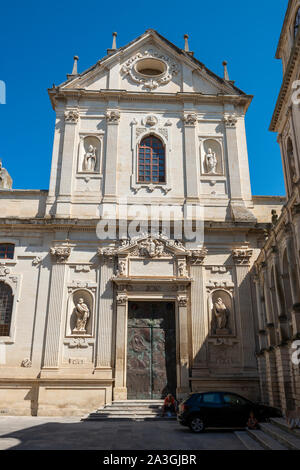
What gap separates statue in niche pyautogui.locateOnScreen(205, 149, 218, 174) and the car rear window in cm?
1198

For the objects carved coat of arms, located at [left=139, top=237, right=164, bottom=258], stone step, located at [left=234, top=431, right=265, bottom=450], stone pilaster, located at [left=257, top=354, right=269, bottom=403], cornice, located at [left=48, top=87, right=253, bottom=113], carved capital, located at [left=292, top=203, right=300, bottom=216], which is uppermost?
cornice, located at [left=48, top=87, right=253, bottom=113]

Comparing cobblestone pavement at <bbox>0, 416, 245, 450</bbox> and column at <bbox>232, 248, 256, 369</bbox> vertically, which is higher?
column at <bbox>232, 248, 256, 369</bbox>

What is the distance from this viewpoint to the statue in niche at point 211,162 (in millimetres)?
22297

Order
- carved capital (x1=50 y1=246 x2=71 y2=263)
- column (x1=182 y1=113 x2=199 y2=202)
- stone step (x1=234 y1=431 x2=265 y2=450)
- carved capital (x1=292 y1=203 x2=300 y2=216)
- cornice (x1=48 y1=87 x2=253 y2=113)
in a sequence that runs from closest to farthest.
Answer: stone step (x1=234 y1=431 x2=265 y2=450) < carved capital (x1=292 y1=203 x2=300 y2=216) < carved capital (x1=50 y1=246 x2=71 y2=263) < column (x1=182 y1=113 x2=199 y2=202) < cornice (x1=48 y1=87 x2=253 y2=113)

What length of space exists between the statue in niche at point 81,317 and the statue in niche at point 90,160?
23.8 feet

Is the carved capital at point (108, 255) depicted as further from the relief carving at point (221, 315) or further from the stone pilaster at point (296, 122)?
the stone pilaster at point (296, 122)

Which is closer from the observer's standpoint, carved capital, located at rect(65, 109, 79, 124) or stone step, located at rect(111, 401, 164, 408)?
stone step, located at rect(111, 401, 164, 408)

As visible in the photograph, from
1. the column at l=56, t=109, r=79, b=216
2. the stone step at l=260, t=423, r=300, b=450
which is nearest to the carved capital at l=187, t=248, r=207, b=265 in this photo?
the column at l=56, t=109, r=79, b=216

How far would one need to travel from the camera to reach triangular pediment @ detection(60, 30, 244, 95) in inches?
941

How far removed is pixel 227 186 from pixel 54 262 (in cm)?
948

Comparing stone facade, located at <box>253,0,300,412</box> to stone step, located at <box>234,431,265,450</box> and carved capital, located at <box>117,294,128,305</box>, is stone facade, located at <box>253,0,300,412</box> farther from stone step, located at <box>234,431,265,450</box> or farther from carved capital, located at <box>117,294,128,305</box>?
carved capital, located at <box>117,294,128,305</box>

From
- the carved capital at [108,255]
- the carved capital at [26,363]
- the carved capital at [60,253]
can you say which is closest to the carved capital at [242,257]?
the carved capital at [108,255]

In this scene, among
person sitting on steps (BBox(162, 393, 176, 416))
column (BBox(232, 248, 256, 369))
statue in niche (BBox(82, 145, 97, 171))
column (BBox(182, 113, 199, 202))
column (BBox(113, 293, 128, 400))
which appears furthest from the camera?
statue in niche (BBox(82, 145, 97, 171))

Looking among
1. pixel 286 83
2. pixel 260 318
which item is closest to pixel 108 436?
pixel 260 318
